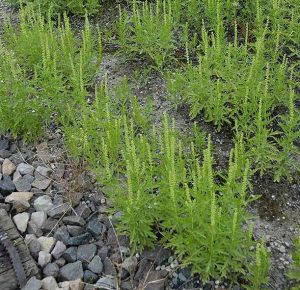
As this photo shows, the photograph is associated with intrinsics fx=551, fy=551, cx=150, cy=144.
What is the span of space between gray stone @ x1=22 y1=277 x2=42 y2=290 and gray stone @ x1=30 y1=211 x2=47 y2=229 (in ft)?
2.12

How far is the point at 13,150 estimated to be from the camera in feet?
18.4

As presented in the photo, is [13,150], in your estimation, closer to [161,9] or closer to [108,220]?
[108,220]

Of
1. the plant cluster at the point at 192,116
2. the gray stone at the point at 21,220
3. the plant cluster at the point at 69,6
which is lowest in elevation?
the gray stone at the point at 21,220

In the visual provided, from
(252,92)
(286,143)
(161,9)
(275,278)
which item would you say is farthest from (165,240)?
(161,9)

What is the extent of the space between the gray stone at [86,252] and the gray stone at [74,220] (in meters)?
0.23

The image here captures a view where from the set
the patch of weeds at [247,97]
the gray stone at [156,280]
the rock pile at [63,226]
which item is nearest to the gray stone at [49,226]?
the rock pile at [63,226]

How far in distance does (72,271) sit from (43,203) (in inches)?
32.5

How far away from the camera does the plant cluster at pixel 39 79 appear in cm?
537

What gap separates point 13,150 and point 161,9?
277cm

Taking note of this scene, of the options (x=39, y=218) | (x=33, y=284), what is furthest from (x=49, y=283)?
(x=39, y=218)

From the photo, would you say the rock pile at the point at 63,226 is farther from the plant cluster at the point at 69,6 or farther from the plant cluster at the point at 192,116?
the plant cluster at the point at 69,6

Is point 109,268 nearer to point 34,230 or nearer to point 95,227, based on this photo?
point 95,227

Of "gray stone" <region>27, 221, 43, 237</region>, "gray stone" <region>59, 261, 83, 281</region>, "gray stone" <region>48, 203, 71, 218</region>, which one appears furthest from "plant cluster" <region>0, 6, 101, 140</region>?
"gray stone" <region>59, 261, 83, 281</region>

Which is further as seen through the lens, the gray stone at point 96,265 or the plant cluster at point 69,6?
the plant cluster at point 69,6
